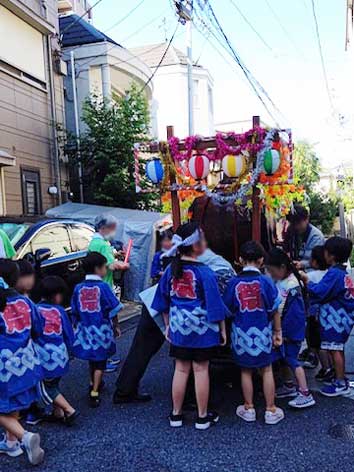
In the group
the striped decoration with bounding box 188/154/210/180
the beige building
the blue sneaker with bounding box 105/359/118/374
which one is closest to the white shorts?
the striped decoration with bounding box 188/154/210/180

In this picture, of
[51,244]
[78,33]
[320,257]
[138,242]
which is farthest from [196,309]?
[78,33]

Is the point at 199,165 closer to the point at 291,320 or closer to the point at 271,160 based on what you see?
the point at 271,160

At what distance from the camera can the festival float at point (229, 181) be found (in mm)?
4859

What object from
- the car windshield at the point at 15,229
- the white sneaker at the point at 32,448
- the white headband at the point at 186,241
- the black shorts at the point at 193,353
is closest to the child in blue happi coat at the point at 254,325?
the black shorts at the point at 193,353

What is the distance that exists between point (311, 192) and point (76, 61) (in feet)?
42.5

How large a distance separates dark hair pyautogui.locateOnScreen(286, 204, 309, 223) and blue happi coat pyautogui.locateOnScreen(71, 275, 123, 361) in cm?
209

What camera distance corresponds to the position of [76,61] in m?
15.0

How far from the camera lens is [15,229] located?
6496 millimetres

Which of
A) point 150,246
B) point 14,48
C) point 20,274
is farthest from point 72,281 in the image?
point 14,48

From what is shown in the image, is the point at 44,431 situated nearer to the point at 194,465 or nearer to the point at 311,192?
the point at 194,465

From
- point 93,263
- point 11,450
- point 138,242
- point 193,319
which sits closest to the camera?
point 11,450

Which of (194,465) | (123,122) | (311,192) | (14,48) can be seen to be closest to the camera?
(194,465)

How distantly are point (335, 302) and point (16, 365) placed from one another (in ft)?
8.89

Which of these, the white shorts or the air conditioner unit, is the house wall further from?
the white shorts
